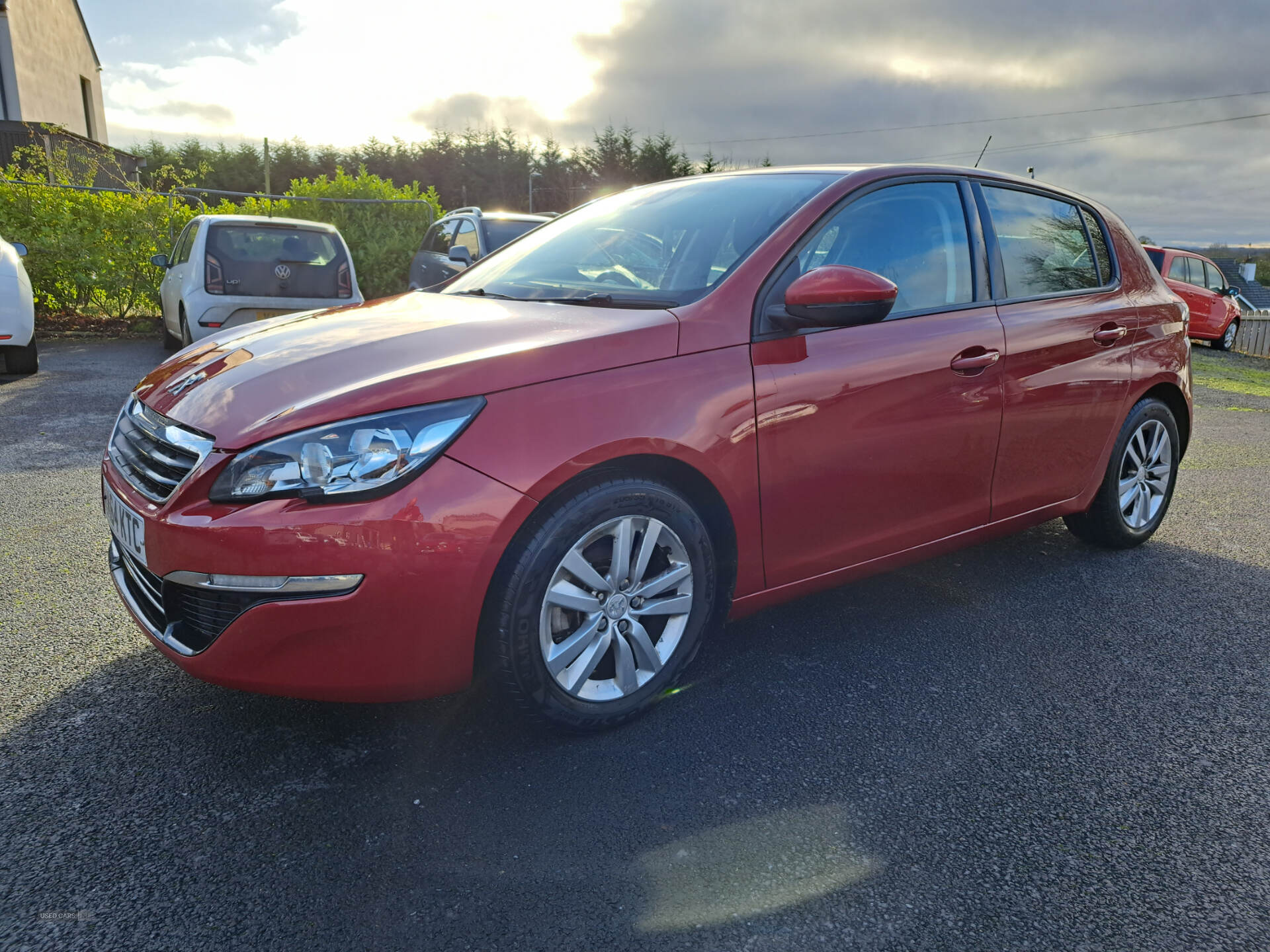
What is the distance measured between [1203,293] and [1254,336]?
1262cm

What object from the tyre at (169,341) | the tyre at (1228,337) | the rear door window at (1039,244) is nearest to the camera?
the rear door window at (1039,244)

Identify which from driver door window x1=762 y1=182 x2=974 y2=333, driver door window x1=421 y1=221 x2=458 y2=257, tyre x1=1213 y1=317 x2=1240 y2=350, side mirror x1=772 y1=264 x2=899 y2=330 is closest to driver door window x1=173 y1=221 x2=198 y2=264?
driver door window x1=421 y1=221 x2=458 y2=257

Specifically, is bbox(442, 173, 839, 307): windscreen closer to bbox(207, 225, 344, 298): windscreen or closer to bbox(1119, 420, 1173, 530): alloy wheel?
bbox(1119, 420, 1173, 530): alloy wheel

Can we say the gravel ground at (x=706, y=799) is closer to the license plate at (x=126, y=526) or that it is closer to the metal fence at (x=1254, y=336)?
the license plate at (x=126, y=526)

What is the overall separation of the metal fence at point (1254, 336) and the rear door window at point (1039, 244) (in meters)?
22.7

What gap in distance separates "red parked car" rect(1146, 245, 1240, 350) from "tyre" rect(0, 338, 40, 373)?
18.2 metres

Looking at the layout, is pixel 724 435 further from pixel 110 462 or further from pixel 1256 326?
pixel 1256 326

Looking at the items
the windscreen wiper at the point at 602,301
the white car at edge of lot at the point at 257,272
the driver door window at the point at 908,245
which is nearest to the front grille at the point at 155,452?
the windscreen wiper at the point at 602,301

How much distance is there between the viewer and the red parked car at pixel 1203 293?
18.3 metres

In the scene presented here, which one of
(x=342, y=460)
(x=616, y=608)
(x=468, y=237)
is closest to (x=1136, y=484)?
(x=616, y=608)

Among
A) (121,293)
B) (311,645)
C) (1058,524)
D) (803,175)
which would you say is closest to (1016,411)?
(803,175)

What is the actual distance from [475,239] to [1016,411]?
7908 mm

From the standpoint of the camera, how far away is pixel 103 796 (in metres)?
2.28

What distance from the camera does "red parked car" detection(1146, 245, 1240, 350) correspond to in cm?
1831
